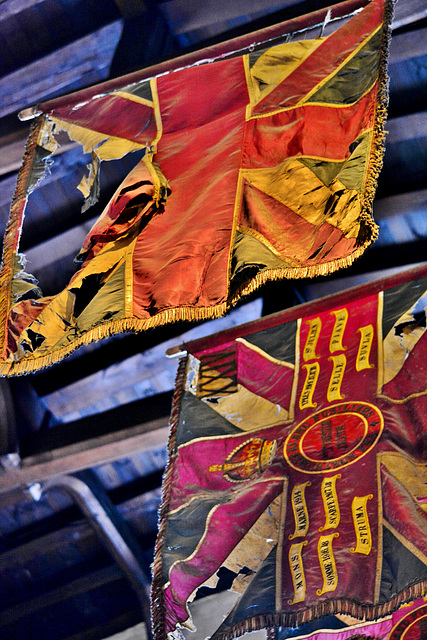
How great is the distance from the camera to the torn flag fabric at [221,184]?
2.77 meters

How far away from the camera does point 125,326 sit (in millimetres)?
2822

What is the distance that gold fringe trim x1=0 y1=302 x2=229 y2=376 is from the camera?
2.72 meters

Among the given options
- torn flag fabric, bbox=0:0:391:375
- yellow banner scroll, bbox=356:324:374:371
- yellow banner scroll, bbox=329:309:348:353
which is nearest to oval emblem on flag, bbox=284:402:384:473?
yellow banner scroll, bbox=356:324:374:371

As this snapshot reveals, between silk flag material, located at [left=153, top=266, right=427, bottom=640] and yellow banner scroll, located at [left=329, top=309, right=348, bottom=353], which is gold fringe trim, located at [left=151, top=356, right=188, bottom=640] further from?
yellow banner scroll, located at [left=329, top=309, right=348, bottom=353]

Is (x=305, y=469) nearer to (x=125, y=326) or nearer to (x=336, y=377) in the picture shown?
(x=336, y=377)

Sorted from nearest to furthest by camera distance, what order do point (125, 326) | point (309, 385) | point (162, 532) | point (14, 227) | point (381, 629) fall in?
point (125, 326) → point (381, 629) → point (162, 532) → point (309, 385) → point (14, 227)

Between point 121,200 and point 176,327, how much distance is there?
2798 millimetres

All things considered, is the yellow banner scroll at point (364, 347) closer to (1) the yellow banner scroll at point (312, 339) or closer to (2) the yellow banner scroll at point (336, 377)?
(2) the yellow banner scroll at point (336, 377)

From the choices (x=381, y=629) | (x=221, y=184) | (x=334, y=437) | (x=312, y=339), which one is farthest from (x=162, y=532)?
(x=221, y=184)

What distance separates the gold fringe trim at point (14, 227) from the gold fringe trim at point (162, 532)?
95 centimetres

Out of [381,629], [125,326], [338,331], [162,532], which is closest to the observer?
[125,326]

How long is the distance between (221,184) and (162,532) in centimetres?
158

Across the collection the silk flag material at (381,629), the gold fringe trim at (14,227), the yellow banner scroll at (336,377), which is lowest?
the silk flag material at (381,629)

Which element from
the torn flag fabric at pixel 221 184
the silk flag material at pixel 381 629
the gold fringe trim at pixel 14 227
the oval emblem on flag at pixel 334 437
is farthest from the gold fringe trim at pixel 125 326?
the silk flag material at pixel 381 629
